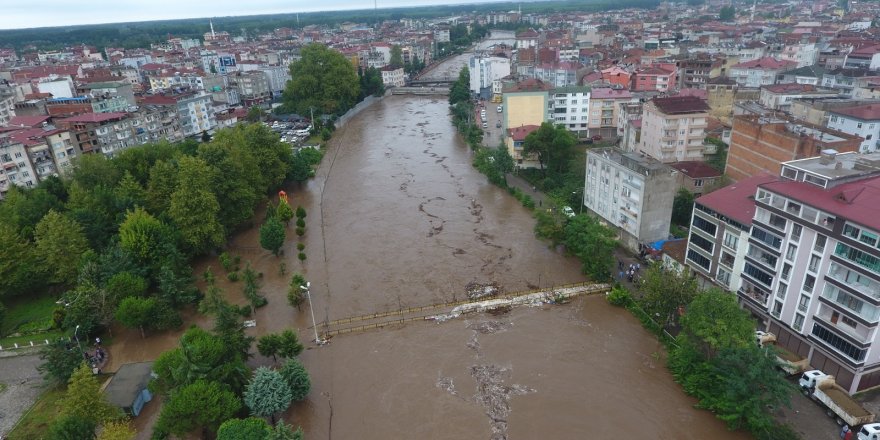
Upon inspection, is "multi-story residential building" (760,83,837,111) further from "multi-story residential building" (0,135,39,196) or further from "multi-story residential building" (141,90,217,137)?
"multi-story residential building" (0,135,39,196)

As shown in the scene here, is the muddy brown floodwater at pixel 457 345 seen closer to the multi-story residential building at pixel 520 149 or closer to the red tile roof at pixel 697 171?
the multi-story residential building at pixel 520 149

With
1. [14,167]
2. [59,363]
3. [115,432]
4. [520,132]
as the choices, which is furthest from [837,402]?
[14,167]

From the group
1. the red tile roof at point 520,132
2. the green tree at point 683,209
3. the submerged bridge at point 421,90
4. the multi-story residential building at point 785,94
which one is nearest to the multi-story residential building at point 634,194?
the green tree at point 683,209

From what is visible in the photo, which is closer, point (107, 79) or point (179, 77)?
point (107, 79)

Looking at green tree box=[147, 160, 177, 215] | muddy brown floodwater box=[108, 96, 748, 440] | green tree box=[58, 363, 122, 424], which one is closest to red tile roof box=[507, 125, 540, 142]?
muddy brown floodwater box=[108, 96, 748, 440]

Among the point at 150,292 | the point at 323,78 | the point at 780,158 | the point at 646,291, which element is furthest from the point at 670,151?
the point at 323,78

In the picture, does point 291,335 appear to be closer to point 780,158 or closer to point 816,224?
point 816,224

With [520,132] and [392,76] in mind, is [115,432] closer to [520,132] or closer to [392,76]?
[520,132]
